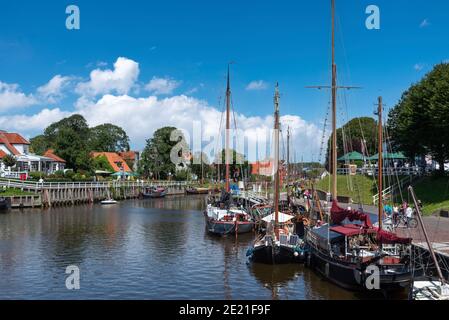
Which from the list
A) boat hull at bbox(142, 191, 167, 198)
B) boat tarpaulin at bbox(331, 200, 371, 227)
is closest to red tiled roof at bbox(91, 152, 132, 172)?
boat hull at bbox(142, 191, 167, 198)

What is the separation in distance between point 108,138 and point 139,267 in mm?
126747

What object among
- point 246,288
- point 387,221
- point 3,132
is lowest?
point 246,288

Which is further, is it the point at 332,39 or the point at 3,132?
the point at 3,132

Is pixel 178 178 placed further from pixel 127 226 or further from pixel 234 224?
pixel 234 224

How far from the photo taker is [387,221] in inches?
1371

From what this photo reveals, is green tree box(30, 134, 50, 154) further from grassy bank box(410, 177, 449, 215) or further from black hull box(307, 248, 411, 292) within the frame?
black hull box(307, 248, 411, 292)

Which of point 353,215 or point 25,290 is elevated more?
point 353,215

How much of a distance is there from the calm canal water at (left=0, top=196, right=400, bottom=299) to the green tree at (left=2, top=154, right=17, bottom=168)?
4148cm

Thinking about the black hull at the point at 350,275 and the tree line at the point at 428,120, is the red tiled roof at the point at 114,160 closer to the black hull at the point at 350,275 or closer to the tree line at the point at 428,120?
the tree line at the point at 428,120

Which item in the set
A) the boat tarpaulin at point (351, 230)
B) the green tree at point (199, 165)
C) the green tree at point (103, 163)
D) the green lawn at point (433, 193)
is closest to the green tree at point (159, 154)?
the green tree at point (199, 165)
